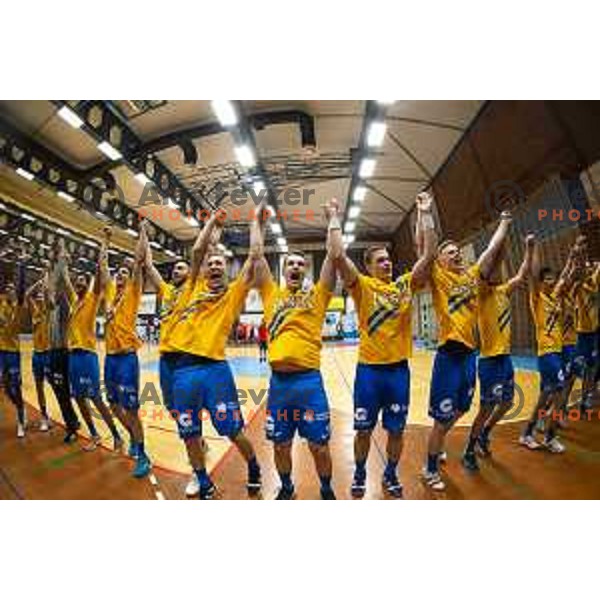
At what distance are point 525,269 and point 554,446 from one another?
127cm

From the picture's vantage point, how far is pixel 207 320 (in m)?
2.97

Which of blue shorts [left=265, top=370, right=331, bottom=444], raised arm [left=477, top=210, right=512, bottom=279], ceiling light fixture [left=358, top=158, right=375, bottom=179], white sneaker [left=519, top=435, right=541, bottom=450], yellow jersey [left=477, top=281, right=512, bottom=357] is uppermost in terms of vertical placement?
ceiling light fixture [left=358, top=158, right=375, bottom=179]

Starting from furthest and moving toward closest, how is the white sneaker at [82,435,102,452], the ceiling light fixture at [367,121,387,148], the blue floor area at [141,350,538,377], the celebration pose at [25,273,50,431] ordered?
the celebration pose at [25,273,50,431] < the white sneaker at [82,435,102,452] < the ceiling light fixture at [367,121,387,148] < the blue floor area at [141,350,538,377]

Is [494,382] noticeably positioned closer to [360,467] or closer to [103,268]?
[360,467]

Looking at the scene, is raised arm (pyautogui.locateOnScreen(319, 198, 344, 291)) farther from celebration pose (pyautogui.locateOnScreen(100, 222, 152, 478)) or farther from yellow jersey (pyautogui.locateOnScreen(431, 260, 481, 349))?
celebration pose (pyautogui.locateOnScreen(100, 222, 152, 478))

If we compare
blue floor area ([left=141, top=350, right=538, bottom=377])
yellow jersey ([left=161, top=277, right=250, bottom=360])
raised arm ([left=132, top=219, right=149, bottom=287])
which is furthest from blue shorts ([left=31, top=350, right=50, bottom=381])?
yellow jersey ([left=161, top=277, right=250, bottom=360])

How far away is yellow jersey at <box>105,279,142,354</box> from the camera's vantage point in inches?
127

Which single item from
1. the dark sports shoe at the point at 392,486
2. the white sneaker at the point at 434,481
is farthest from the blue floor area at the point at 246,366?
the white sneaker at the point at 434,481

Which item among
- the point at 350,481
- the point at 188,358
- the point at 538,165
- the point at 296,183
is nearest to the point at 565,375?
the point at 538,165

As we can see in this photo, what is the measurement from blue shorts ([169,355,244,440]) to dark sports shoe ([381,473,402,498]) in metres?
1.03

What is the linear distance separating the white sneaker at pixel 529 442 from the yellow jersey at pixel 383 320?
106 cm

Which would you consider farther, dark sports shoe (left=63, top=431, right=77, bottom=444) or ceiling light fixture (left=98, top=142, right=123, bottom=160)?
dark sports shoe (left=63, top=431, right=77, bottom=444)

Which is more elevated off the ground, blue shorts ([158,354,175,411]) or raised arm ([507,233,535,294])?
raised arm ([507,233,535,294])

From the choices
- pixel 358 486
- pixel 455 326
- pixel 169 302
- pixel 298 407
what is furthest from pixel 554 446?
pixel 169 302
